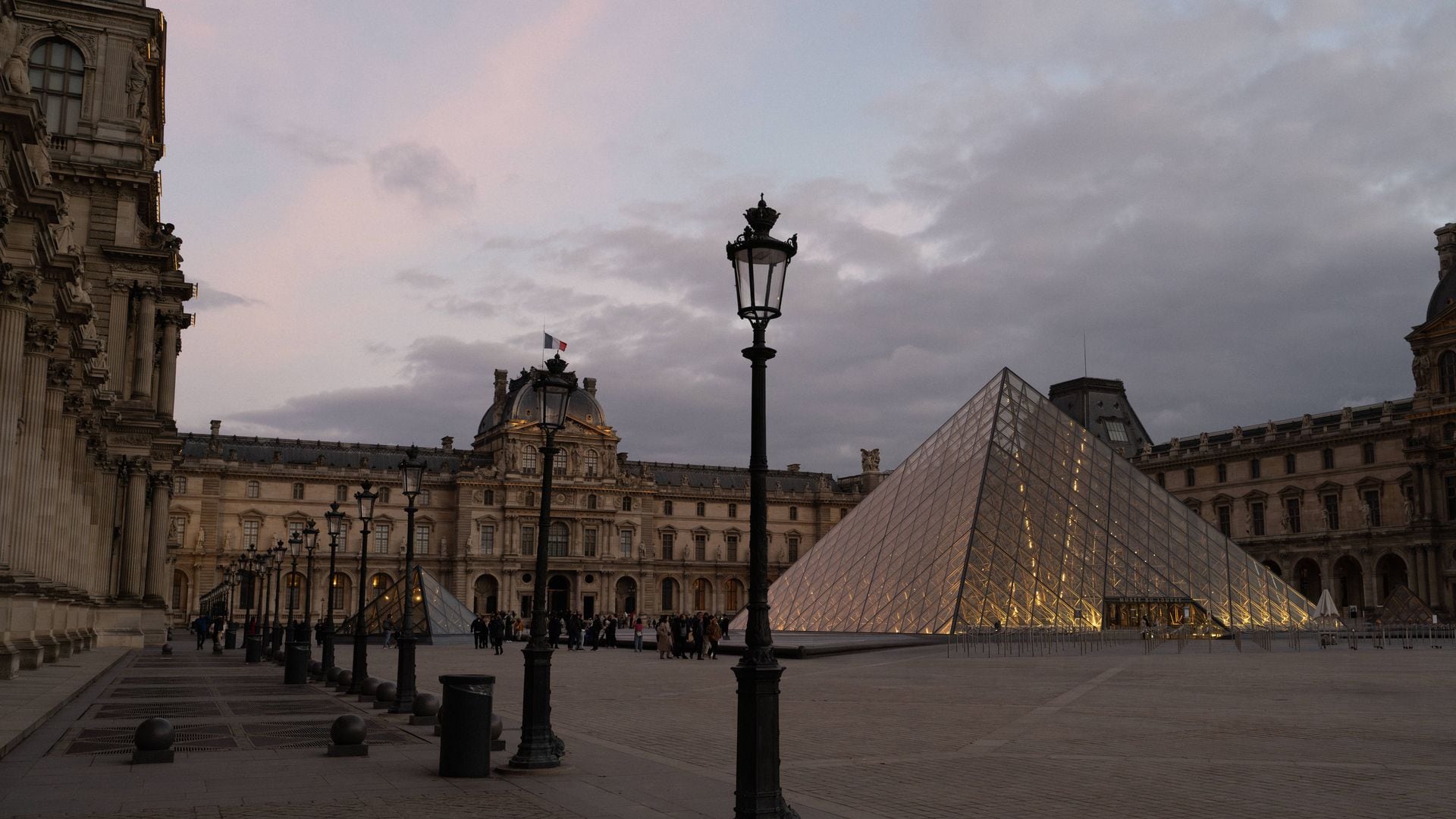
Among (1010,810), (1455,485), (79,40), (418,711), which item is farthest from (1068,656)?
(1455,485)

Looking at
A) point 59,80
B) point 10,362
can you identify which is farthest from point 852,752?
point 59,80

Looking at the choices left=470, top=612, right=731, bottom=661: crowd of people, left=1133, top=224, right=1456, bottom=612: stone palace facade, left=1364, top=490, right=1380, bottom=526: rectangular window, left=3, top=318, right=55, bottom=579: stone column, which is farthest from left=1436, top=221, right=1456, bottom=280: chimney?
left=3, top=318, right=55, bottom=579: stone column

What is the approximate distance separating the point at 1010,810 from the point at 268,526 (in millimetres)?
73933

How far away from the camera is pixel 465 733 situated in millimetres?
8445

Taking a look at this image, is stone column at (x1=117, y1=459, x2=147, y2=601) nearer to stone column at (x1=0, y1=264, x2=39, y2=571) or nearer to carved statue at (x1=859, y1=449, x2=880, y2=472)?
stone column at (x1=0, y1=264, x2=39, y2=571)

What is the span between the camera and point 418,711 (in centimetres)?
1167

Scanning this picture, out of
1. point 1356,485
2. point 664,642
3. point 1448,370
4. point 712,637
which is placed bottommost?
point 664,642

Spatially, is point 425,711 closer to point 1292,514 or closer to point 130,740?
point 130,740

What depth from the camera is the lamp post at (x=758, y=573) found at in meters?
5.86

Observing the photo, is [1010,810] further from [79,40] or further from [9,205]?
[79,40]

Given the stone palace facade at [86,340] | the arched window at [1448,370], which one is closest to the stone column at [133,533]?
the stone palace facade at [86,340]

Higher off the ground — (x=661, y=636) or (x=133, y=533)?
(x=133, y=533)

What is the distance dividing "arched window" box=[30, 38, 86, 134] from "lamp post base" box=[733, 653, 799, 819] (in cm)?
2830

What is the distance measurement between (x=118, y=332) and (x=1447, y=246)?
59465mm
